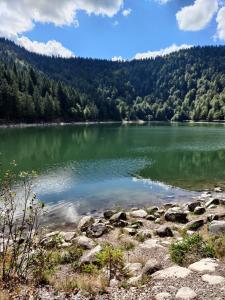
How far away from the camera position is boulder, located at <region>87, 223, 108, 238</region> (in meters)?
21.1

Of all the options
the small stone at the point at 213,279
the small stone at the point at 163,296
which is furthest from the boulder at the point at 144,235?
the small stone at the point at 163,296

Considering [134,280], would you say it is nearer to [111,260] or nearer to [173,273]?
[173,273]

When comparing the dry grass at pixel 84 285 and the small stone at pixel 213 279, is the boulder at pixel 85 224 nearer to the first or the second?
the dry grass at pixel 84 285

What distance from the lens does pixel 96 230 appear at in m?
21.5

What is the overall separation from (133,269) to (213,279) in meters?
3.69

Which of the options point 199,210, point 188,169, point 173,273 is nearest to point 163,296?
point 173,273

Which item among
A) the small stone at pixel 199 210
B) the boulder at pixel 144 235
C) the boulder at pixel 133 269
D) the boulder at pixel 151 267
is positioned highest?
the boulder at pixel 151 267

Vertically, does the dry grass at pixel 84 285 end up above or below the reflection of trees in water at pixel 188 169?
above

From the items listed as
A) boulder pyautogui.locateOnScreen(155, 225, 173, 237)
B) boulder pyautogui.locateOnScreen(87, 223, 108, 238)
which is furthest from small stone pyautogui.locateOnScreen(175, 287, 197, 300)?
boulder pyautogui.locateOnScreen(87, 223, 108, 238)

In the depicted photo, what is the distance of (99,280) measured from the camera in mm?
11461

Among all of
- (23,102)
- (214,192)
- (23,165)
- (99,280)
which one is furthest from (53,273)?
(23,102)

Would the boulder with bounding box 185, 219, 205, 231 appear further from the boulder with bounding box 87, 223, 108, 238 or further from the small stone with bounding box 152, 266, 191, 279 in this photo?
the small stone with bounding box 152, 266, 191, 279

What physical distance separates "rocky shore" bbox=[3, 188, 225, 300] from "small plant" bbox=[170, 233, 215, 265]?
0.09 m

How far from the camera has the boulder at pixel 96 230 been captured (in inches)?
829
